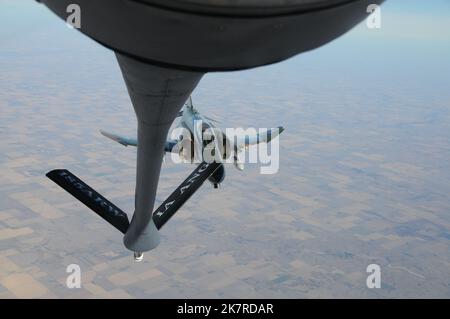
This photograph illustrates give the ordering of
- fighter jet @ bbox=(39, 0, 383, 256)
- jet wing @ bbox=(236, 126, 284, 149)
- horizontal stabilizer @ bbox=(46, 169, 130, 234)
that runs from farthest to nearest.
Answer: jet wing @ bbox=(236, 126, 284, 149), horizontal stabilizer @ bbox=(46, 169, 130, 234), fighter jet @ bbox=(39, 0, 383, 256)

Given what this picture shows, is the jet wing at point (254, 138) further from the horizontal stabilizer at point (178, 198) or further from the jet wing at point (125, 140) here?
the horizontal stabilizer at point (178, 198)

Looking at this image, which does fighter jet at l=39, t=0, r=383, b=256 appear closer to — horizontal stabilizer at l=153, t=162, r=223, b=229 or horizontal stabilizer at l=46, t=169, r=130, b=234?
horizontal stabilizer at l=46, t=169, r=130, b=234

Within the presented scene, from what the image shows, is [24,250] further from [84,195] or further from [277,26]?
[277,26]

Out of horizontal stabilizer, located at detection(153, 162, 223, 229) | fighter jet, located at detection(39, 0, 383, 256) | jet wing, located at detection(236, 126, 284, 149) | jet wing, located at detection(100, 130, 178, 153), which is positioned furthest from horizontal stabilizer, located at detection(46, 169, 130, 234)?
jet wing, located at detection(236, 126, 284, 149)

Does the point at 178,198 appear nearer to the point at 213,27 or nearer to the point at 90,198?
the point at 90,198

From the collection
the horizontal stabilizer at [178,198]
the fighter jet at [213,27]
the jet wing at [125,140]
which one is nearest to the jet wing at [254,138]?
the jet wing at [125,140]

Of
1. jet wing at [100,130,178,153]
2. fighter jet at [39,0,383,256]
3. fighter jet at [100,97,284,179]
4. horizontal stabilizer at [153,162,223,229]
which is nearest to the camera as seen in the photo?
fighter jet at [39,0,383,256]
